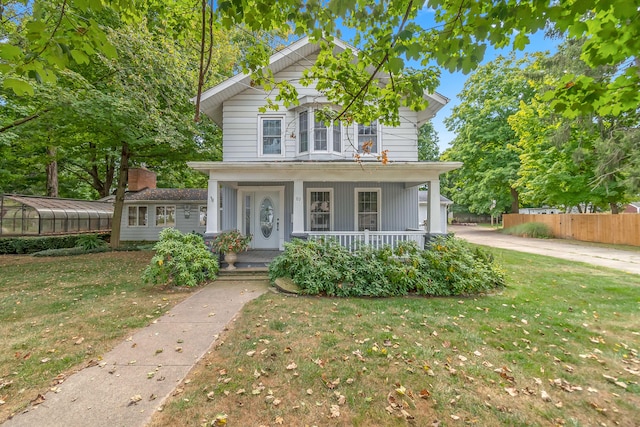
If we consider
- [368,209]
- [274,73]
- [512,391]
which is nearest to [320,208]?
[368,209]

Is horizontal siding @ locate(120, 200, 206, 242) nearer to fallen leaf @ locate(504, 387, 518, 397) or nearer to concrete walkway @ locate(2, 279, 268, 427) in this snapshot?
concrete walkway @ locate(2, 279, 268, 427)

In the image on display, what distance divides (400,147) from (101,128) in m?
10.6

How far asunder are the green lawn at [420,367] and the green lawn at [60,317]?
1670mm

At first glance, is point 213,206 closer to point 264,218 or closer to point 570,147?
point 264,218

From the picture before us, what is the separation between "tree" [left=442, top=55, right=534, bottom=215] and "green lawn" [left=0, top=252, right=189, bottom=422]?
24911mm

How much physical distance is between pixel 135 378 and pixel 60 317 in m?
3.20

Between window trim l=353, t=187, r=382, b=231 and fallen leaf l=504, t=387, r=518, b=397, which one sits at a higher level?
window trim l=353, t=187, r=382, b=231

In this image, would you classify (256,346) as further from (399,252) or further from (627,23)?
(627,23)

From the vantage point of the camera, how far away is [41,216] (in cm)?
1556

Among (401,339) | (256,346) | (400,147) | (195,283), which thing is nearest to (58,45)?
(256,346)

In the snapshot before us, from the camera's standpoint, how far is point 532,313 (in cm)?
522

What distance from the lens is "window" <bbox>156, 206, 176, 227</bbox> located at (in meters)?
18.9

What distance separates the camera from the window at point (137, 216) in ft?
62.2

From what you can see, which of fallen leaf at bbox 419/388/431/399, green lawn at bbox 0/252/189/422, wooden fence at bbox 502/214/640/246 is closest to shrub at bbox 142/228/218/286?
green lawn at bbox 0/252/189/422
